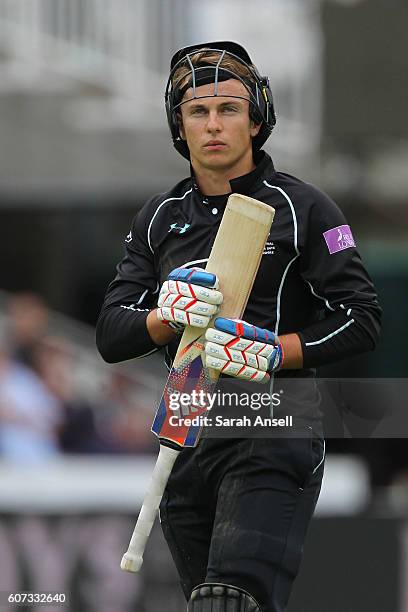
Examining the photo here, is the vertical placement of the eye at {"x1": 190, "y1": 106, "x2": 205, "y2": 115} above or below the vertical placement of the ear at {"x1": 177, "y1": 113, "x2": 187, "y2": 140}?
above

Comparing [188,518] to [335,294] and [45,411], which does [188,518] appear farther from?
[45,411]

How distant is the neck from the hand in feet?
1.61

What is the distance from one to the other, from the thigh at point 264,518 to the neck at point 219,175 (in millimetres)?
748

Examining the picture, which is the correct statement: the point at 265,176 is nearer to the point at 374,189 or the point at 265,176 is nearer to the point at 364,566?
the point at 364,566

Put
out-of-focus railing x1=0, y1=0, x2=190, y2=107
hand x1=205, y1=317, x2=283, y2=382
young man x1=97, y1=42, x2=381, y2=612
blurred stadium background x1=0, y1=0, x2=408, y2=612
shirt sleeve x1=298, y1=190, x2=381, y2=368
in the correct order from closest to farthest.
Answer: hand x1=205, y1=317, x2=283, y2=382 → young man x1=97, y1=42, x2=381, y2=612 → shirt sleeve x1=298, y1=190, x2=381, y2=368 → blurred stadium background x1=0, y1=0, x2=408, y2=612 → out-of-focus railing x1=0, y1=0, x2=190, y2=107

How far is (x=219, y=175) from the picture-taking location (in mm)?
4285

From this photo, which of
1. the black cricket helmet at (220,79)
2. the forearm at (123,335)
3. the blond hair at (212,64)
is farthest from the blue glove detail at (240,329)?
the blond hair at (212,64)

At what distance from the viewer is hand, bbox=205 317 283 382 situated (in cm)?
395

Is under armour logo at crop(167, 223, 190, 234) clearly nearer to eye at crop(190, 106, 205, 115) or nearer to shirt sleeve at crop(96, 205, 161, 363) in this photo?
shirt sleeve at crop(96, 205, 161, 363)

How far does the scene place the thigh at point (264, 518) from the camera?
13.3 feet

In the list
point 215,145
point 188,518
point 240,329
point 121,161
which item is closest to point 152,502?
point 188,518

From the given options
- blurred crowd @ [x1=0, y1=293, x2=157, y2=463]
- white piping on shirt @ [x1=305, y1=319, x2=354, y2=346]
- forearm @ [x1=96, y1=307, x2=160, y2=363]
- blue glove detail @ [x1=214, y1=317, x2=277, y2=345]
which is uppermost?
blue glove detail @ [x1=214, y1=317, x2=277, y2=345]

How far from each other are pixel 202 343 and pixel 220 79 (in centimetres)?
77

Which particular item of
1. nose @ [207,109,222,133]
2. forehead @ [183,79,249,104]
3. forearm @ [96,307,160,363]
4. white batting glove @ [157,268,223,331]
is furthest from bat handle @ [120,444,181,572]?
forehead @ [183,79,249,104]
